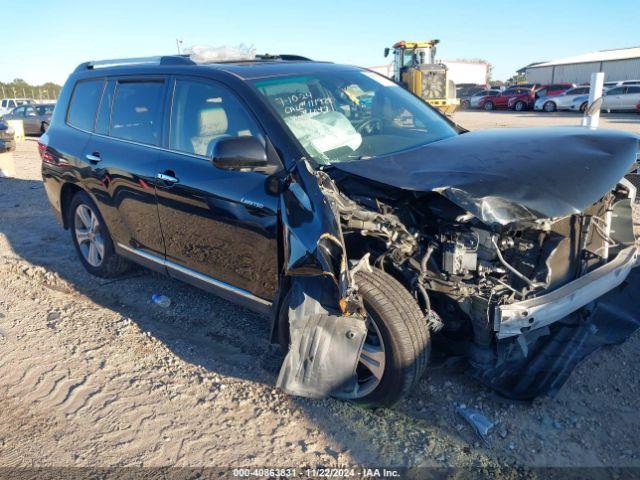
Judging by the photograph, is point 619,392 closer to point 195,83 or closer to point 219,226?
point 219,226

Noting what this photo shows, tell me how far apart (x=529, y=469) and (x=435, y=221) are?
1352 mm

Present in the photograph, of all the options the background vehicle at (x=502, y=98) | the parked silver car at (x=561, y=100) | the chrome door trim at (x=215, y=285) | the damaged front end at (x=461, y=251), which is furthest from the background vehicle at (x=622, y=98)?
the chrome door trim at (x=215, y=285)

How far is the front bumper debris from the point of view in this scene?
2.66m

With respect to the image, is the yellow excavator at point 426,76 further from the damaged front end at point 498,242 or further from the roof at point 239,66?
the damaged front end at point 498,242

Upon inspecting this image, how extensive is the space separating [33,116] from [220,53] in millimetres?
19956

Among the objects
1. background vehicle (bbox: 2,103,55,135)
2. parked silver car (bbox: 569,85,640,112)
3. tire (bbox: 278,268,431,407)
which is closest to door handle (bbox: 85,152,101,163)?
tire (bbox: 278,268,431,407)

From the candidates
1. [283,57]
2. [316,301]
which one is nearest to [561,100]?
[283,57]

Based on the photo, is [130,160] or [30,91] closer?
[130,160]

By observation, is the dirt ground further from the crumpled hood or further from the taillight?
the taillight

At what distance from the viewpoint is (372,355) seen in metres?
2.89

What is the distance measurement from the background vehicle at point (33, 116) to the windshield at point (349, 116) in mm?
20315

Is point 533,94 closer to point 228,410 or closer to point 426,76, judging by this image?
point 426,76

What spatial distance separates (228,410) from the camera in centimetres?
308

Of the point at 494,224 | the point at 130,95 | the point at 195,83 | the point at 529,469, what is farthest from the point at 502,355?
the point at 130,95
